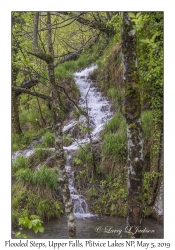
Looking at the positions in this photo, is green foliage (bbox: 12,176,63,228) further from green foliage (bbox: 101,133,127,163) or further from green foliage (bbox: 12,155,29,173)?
green foliage (bbox: 101,133,127,163)

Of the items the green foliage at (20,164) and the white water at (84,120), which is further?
the green foliage at (20,164)

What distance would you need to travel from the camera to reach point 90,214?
23.9 ft

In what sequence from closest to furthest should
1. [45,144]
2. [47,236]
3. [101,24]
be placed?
[47,236] → [45,144] → [101,24]

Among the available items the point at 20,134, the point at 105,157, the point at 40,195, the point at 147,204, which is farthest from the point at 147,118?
the point at 20,134

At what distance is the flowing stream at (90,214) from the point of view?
5.42 m

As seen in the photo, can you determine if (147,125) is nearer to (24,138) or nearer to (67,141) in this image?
(67,141)

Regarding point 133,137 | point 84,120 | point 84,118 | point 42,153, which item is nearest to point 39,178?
point 42,153

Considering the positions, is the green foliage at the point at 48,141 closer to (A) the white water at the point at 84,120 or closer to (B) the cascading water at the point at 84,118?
(A) the white water at the point at 84,120

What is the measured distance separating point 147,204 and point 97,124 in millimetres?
3630

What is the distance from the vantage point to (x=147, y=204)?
22.9 ft

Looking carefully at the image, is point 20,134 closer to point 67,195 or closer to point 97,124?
point 97,124

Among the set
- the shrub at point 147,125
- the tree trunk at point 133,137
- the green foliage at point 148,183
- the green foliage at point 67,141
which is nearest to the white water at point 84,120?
the green foliage at point 67,141
